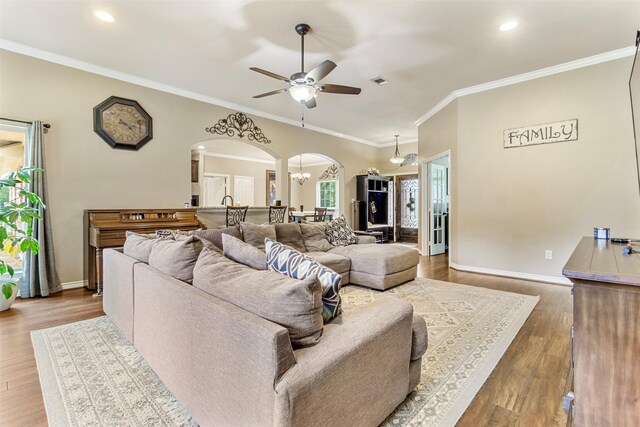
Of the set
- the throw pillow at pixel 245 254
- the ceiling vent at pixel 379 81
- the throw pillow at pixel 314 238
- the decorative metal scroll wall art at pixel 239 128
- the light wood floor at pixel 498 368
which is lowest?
the light wood floor at pixel 498 368

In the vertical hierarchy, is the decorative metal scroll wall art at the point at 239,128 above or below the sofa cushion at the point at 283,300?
above

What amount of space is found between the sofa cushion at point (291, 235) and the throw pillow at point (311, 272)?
7.53 feet

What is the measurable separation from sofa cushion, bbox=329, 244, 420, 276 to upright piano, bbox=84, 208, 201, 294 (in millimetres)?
2381

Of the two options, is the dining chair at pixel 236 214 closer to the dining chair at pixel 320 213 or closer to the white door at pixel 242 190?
the dining chair at pixel 320 213

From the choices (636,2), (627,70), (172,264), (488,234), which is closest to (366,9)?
(636,2)

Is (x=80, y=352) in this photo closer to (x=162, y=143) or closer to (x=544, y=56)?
(x=162, y=143)

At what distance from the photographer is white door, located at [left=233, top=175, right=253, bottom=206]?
30.4ft

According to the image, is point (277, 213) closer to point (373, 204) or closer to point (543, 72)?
point (373, 204)

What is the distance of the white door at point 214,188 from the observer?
8.90 metres

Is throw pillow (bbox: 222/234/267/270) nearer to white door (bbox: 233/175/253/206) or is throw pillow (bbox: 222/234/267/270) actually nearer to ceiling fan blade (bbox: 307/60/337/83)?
ceiling fan blade (bbox: 307/60/337/83)

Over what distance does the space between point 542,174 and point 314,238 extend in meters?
3.33

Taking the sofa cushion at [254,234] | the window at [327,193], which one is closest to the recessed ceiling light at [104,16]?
the sofa cushion at [254,234]

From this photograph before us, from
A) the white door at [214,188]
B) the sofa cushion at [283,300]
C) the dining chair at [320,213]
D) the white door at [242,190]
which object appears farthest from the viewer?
the white door at [242,190]

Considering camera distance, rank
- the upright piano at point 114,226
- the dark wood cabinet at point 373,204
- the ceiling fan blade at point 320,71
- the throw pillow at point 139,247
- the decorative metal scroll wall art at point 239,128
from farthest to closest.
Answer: the dark wood cabinet at point 373,204, the decorative metal scroll wall art at point 239,128, the upright piano at point 114,226, the ceiling fan blade at point 320,71, the throw pillow at point 139,247
